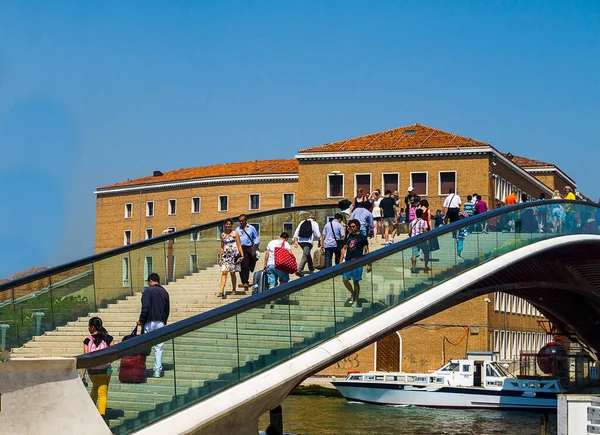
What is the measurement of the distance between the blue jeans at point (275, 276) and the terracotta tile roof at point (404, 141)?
3385cm

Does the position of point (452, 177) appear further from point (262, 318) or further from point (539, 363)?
point (262, 318)

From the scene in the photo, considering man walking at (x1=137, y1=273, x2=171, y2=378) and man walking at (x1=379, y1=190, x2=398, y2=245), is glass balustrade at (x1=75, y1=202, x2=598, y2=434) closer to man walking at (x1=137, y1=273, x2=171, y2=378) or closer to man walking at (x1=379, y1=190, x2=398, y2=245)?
man walking at (x1=137, y1=273, x2=171, y2=378)

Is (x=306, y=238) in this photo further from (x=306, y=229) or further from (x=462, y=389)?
(x=462, y=389)

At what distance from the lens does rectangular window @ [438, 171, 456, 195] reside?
161ft

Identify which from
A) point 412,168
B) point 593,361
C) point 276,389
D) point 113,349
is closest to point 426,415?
point 593,361

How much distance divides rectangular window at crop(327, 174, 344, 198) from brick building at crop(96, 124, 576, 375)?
0.04 m

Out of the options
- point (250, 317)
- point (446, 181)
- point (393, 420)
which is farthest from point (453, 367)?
point (250, 317)

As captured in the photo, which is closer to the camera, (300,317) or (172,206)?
(300,317)

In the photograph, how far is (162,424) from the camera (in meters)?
9.91

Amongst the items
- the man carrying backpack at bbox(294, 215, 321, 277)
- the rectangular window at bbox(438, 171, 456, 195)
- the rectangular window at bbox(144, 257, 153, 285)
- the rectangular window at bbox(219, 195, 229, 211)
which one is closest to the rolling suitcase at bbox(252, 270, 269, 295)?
the man carrying backpack at bbox(294, 215, 321, 277)

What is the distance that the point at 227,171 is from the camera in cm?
6012

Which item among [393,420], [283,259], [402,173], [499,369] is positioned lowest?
[393,420]

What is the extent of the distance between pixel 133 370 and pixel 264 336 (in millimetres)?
2262

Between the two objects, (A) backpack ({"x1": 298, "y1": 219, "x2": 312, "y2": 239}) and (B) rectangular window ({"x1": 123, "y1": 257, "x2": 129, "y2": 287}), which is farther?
(A) backpack ({"x1": 298, "y1": 219, "x2": 312, "y2": 239})
